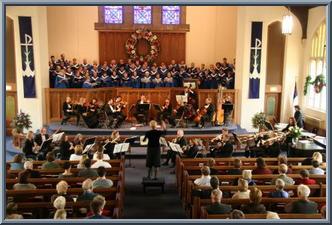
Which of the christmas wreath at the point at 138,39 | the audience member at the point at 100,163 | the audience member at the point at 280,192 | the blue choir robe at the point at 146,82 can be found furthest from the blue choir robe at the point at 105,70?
the audience member at the point at 280,192

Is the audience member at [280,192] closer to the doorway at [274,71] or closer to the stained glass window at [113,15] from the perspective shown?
the doorway at [274,71]

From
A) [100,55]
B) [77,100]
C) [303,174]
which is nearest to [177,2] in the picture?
[303,174]

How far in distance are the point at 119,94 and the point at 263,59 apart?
19.3ft

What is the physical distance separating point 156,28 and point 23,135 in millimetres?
8842

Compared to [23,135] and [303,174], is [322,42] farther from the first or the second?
[23,135]

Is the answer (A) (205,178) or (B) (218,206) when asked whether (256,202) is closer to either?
(B) (218,206)

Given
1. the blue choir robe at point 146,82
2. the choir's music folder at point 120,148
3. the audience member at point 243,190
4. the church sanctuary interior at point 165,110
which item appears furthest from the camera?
the blue choir robe at point 146,82

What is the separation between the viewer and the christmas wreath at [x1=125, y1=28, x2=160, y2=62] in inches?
801

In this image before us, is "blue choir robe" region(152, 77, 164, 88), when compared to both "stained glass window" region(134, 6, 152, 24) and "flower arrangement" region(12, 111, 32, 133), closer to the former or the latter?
"stained glass window" region(134, 6, 152, 24)

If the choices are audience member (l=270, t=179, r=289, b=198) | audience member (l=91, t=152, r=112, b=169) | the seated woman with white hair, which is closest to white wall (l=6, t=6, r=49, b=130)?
audience member (l=91, t=152, r=112, b=169)

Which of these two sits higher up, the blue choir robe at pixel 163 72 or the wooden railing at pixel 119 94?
the blue choir robe at pixel 163 72

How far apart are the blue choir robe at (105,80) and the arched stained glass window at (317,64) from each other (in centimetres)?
820

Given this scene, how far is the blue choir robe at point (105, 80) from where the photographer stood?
18188mm

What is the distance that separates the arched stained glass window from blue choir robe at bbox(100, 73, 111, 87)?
820 cm
